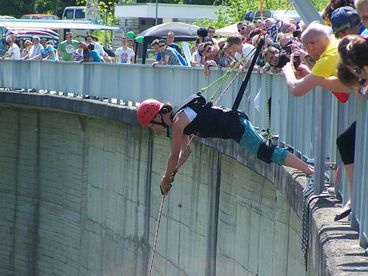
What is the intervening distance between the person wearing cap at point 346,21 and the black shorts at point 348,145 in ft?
2.67

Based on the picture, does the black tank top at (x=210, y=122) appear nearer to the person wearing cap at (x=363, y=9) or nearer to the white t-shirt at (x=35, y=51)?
the person wearing cap at (x=363, y=9)

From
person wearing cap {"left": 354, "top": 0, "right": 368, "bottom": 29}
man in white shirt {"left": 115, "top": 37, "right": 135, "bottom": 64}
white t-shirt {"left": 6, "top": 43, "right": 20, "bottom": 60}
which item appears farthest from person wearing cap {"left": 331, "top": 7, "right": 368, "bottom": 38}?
white t-shirt {"left": 6, "top": 43, "right": 20, "bottom": 60}

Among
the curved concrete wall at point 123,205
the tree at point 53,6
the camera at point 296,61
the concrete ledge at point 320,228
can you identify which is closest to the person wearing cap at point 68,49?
the curved concrete wall at point 123,205

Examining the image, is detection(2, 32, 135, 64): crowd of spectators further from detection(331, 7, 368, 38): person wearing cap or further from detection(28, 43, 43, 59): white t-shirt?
detection(331, 7, 368, 38): person wearing cap

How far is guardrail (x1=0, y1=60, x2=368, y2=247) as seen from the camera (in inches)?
293

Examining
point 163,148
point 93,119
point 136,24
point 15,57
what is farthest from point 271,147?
point 136,24

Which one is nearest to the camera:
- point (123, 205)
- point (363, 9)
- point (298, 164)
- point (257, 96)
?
point (363, 9)

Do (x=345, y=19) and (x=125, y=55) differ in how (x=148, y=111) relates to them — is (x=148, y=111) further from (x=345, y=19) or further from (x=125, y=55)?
(x=125, y=55)

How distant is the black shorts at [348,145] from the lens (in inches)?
301

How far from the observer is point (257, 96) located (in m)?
13.1

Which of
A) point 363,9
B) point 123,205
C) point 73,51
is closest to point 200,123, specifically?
point 363,9

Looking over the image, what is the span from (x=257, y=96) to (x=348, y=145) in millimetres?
5423

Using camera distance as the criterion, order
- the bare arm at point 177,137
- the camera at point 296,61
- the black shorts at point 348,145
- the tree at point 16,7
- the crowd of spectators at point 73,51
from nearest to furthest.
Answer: the black shorts at point 348,145 → the camera at point 296,61 → the bare arm at point 177,137 → the crowd of spectators at point 73,51 → the tree at point 16,7

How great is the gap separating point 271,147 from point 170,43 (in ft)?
34.3
